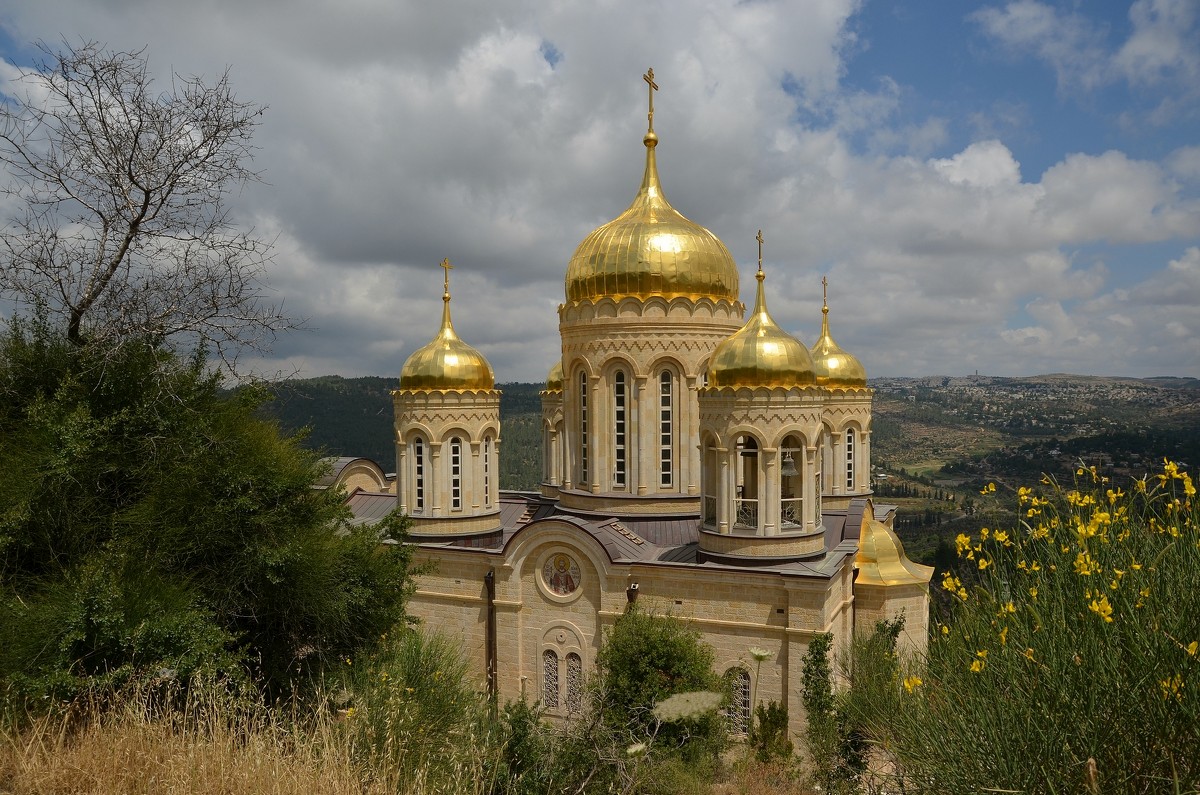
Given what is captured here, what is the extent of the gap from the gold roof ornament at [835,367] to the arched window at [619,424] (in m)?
8.26

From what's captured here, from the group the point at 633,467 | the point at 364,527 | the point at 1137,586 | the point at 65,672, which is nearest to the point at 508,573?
the point at 633,467

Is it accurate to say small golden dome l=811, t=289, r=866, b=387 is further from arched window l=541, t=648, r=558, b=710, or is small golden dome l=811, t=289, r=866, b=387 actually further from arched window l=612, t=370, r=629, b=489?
arched window l=541, t=648, r=558, b=710

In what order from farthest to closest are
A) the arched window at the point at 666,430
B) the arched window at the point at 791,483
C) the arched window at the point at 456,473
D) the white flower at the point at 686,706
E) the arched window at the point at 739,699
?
the arched window at the point at 456,473 → the arched window at the point at 666,430 → the arched window at the point at 791,483 → the arched window at the point at 739,699 → the white flower at the point at 686,706

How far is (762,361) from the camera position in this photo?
14.5m

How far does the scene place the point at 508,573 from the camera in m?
16.3

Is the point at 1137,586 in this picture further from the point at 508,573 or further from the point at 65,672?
the point at 508,573

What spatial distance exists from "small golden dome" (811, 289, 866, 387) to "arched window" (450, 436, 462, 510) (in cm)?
1160

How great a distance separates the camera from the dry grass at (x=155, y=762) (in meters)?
4.99

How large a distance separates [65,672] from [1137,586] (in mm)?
7735

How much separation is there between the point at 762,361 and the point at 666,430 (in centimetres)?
417

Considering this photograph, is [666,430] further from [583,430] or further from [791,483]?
[791,483]

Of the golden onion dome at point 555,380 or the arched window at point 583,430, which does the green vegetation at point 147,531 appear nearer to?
the arched window at point 583,430

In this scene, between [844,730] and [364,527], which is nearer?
[364,527]

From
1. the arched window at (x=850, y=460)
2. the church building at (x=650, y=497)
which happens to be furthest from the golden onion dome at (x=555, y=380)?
the arched window at (x=850, y=460)
